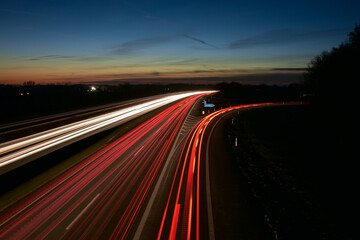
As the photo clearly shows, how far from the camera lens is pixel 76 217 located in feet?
25.1

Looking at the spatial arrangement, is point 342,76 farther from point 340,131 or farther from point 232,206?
point 232,206

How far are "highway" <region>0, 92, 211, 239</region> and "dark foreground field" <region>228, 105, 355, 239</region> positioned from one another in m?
5.92

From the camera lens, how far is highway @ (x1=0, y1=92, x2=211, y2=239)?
702 cm

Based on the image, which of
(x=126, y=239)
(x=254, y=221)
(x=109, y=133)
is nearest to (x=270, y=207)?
(x=254, y=221)

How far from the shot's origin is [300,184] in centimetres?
1096

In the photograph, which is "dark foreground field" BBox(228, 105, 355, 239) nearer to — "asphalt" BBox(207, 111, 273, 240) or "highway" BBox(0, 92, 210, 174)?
"asphalt" BBox(207, 111, 273, 240)

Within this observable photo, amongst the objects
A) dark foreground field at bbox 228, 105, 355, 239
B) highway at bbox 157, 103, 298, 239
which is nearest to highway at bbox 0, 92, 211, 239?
highway at bbox 157, 103, 298, 239

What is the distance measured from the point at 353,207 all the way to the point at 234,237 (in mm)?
6826

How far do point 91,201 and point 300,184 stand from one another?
1164 centimetres

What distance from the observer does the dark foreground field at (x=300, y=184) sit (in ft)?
24.3

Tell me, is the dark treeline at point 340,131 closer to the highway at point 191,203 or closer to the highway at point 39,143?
the highway at point 191,203

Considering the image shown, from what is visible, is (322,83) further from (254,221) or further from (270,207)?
(254,221)

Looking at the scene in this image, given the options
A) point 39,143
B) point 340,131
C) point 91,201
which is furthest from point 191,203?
point 340,131

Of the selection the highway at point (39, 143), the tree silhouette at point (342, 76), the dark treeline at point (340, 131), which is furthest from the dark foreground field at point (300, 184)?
the highway at point (39, 143)
